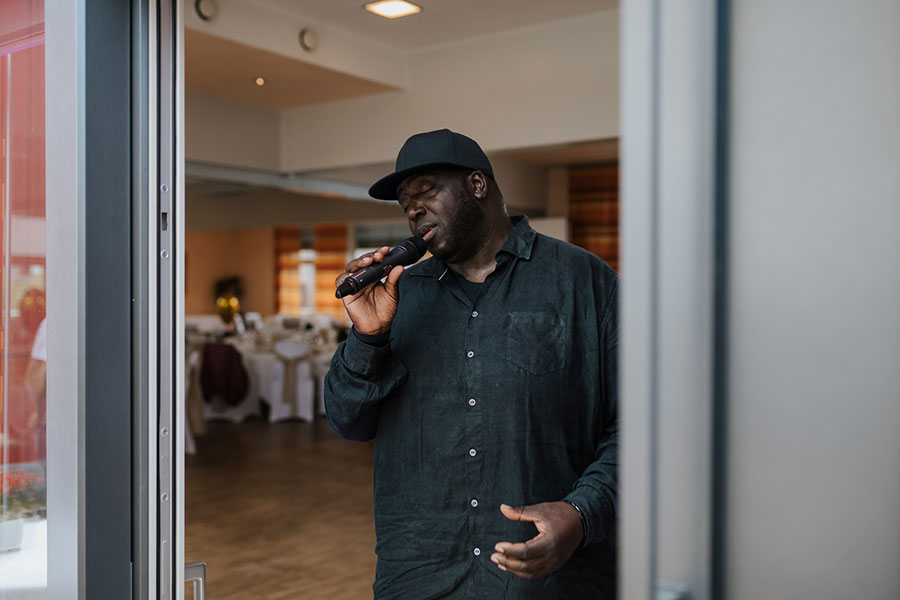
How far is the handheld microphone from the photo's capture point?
5.04 ft

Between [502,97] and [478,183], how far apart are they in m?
4.36

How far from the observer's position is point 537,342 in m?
1.61

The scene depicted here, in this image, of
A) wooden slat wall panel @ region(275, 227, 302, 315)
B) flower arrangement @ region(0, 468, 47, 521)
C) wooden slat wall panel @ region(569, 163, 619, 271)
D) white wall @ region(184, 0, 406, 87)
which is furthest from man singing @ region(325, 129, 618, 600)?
wooden slat wall panel @ region(275, 227, 302, 315)

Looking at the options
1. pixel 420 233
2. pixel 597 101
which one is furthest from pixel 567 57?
pixel 420 233

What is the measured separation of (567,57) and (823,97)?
16.3 feet

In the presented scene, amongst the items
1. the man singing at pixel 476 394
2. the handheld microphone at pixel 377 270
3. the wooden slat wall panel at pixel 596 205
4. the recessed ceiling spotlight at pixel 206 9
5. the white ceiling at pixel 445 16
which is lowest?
the man singing at pixel 476 394

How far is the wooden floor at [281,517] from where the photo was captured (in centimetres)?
395

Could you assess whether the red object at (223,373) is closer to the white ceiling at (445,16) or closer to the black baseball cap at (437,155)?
the white ceiling at (445,16)

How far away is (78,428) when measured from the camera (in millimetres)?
1539

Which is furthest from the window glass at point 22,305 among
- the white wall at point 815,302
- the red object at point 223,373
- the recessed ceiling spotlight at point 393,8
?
the red object at point 223,373

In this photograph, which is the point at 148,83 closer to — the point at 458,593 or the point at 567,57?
the point at 458,593

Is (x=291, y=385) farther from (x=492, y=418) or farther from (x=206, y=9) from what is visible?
(x=492, y=418)

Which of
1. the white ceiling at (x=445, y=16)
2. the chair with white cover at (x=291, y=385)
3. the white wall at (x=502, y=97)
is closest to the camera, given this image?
the white ceiling at (x=445, y=16)

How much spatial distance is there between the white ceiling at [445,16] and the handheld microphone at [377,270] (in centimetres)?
382
